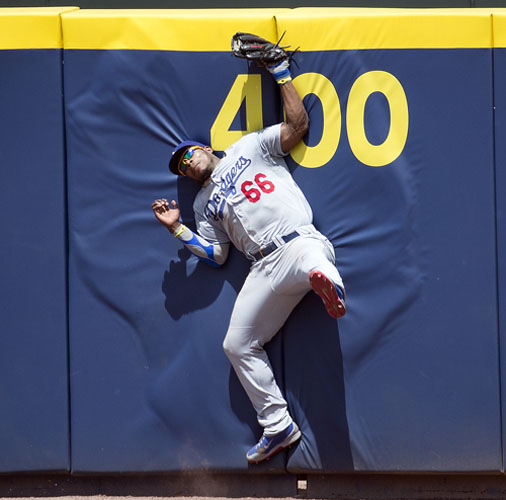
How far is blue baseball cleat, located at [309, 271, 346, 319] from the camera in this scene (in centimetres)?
390

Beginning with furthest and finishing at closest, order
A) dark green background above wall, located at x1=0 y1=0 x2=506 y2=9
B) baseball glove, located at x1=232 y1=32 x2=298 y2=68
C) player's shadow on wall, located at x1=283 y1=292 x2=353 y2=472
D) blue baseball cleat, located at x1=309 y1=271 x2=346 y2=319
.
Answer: dark green background above wall, located at x1=0 y1=0 x2=506 y2=9
player's shadow on wall, located at x1=283 y1=292 x2=353 y2=472
baseball glove, located at x1=232 y1=32 x2=298 y2=68
blue baseball cleat, located at x1=309 y1=271 x2=346 y2=319

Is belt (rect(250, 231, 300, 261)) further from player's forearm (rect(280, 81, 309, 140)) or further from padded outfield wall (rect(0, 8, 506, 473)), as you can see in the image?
player's forearm (rect(280, 81, 309, 140))

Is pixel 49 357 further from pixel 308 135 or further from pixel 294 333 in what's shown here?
pixel 308 135

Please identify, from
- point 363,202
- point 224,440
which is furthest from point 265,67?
point 224,440

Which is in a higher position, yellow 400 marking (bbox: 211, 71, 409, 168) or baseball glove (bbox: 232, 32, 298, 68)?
baseball glove (bbox: 232, 32, 298, 68)

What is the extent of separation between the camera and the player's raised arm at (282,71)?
427cm

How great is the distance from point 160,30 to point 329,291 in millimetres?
2014

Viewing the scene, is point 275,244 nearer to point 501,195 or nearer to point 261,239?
point 261,239

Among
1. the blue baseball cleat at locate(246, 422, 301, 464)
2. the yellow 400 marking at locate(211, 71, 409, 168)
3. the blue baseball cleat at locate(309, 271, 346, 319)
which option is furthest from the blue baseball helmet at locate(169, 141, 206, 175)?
the blue baseball cleat at locate(246, 422, 301, 464)

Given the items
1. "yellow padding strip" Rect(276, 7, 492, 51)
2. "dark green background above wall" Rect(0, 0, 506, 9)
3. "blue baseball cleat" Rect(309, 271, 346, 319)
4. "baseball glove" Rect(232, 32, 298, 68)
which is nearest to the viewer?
"blue baseball cleat" Rect(309, 271, 346, 319)

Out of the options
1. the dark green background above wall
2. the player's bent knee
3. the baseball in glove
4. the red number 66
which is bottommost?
the player's bent knee

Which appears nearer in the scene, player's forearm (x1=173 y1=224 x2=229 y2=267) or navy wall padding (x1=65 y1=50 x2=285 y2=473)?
player's forearm (x1=173 y1=224 x2=229 y2=267)

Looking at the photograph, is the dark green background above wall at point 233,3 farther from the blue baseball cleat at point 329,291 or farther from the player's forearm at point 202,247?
the blue baseball cleat at point 329,291

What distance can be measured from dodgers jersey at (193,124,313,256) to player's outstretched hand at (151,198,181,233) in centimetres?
21
